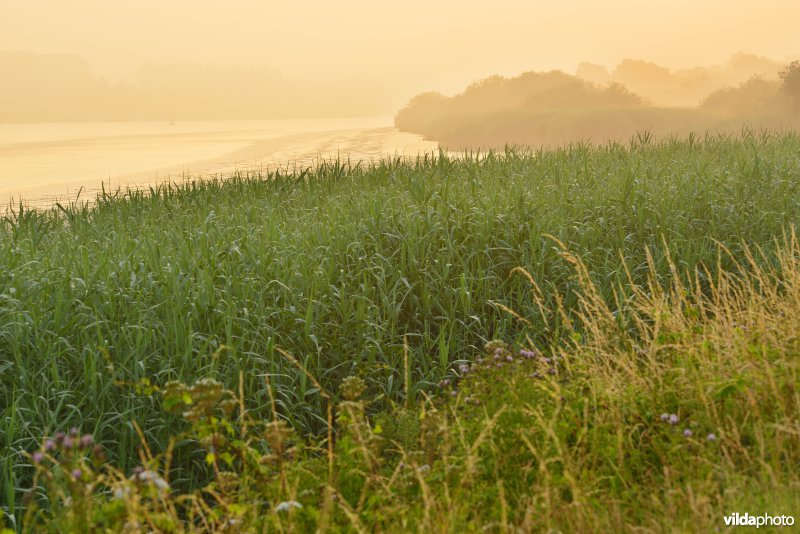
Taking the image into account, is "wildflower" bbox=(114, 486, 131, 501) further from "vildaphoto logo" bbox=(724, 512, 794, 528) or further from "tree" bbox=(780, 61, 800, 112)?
"tree" bbox=(780, 61, 800, 112)

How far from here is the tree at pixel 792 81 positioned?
34688mm

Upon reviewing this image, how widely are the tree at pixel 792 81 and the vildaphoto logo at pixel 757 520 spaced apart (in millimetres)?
37343

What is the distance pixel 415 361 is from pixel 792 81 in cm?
3580

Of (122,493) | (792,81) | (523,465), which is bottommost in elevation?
(523,465)

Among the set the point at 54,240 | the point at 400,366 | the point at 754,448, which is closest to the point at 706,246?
the point at 400,366

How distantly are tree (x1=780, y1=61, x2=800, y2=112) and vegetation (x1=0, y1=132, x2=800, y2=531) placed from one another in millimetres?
28228

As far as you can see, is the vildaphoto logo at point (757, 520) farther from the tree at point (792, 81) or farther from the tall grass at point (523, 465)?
the tree at point (792, 81)

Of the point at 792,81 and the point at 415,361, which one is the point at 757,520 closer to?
the point at 415,361

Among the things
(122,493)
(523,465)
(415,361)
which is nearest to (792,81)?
(415,361)

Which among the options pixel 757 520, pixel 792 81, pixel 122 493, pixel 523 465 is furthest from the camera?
pixel 792 81

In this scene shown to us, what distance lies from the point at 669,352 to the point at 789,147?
10396 mm

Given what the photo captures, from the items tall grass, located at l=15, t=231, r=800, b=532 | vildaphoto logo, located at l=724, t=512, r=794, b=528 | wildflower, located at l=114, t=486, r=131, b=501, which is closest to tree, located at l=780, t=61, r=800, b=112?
tall grass, located at l=15, t=231, r=800, b=532

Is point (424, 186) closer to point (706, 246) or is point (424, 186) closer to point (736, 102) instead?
point (706, 246)

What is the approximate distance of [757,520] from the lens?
10.2ft
